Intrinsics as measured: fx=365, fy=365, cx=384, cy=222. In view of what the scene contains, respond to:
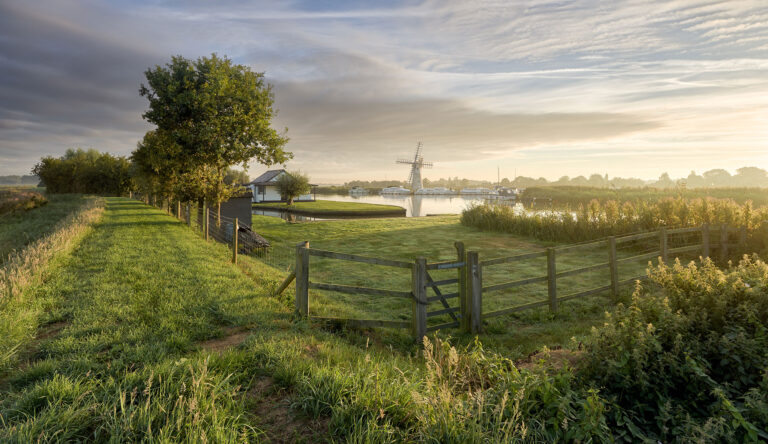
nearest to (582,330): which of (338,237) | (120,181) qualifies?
(338,237)

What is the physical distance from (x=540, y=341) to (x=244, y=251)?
1278 cm

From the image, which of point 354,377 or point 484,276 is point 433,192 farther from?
point 354,377

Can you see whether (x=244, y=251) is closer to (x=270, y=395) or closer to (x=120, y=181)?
(x=270, y=395)

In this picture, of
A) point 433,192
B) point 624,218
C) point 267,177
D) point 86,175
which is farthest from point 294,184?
point 433,192

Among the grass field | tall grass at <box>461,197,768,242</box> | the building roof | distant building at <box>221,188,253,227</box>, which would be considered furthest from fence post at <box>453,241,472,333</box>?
the building roof

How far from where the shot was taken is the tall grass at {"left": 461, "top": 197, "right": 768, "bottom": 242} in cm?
1329

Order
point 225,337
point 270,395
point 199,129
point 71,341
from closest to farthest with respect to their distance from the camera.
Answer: point 270,395 → point 71,341 → point 225,337 → point 199,129

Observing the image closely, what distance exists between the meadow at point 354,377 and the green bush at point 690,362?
0.02 meters

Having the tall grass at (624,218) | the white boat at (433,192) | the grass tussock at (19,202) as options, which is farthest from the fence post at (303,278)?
the white boat at (433,192)

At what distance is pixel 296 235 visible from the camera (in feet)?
73.0

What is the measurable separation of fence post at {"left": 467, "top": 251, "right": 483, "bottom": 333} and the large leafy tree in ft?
54.4

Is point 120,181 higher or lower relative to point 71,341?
higher

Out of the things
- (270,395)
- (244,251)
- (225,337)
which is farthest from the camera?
(244,251)

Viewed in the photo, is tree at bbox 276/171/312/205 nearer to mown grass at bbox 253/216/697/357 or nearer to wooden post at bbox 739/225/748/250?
mown grass at bbox 253/216/697/357
